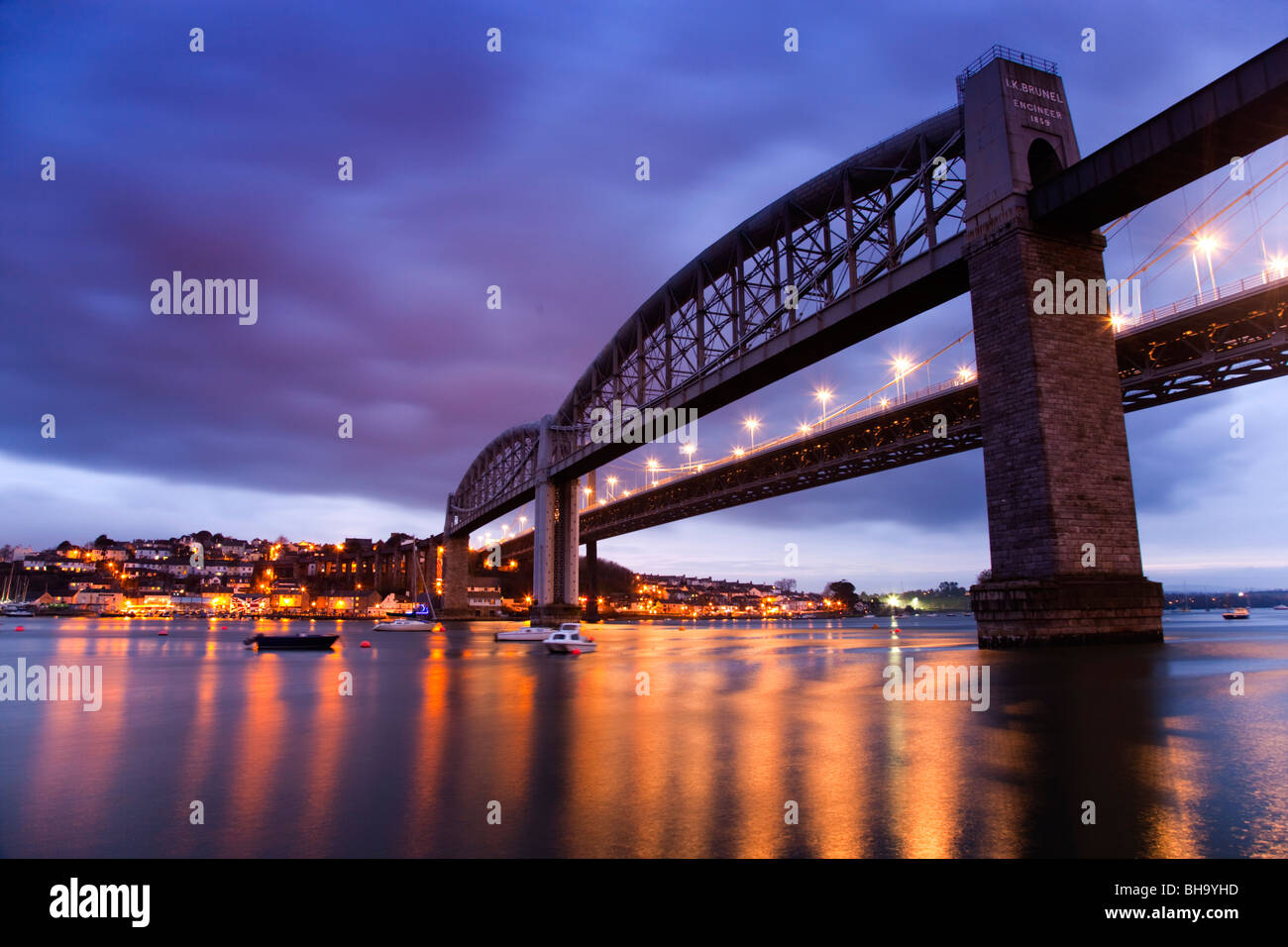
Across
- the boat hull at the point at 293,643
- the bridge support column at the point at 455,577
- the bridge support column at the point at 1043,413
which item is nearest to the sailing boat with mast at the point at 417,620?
the bridge support column at the point at 455,577

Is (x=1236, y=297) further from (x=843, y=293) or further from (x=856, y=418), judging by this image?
(x=856, y=418)

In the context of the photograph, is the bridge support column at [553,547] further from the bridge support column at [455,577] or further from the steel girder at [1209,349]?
the bridge support column at [455,577]

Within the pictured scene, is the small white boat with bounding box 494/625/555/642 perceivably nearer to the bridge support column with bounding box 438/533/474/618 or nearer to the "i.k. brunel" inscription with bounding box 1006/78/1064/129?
the "i.k. brunel" inscription with bounding box 1006/78/1064/129

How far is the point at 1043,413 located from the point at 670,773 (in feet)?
77.8

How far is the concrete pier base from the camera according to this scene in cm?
2584

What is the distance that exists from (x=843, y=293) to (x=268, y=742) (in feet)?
126

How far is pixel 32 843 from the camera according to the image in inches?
281

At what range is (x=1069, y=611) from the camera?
2586 centimetres

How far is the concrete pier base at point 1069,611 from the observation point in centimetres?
2584

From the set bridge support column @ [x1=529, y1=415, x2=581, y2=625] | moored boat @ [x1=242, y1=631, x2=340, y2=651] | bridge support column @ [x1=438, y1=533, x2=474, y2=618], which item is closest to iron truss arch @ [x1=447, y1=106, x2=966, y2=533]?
bridge support column @ [x1=529, y1=415, x2=581, y2=625]

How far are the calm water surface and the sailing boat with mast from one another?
247 ft

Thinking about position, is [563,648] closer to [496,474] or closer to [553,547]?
[553,547]

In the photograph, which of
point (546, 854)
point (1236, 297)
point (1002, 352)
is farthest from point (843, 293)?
point (546, 854)

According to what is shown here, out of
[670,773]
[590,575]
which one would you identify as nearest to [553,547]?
[590,575]
